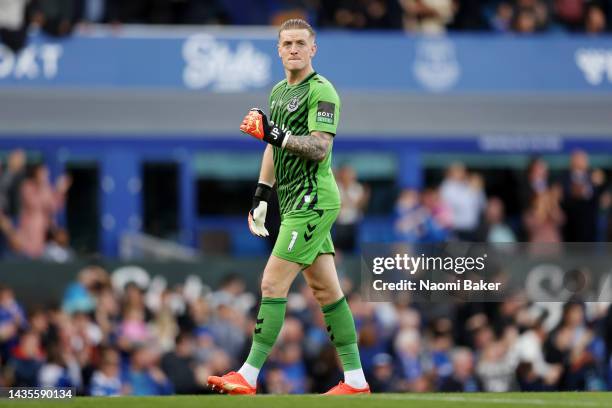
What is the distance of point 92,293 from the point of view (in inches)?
632

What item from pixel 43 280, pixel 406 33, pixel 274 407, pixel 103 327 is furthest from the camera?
pixel 406 33

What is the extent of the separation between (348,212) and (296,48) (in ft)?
31.0

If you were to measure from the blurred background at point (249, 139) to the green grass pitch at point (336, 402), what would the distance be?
282 inches

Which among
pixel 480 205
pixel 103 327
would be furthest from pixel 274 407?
pixel 480 205

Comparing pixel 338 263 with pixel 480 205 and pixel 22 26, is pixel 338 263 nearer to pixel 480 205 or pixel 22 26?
pixel 480 205

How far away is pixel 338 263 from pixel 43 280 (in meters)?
3.25

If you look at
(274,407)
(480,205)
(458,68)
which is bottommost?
(274,407)

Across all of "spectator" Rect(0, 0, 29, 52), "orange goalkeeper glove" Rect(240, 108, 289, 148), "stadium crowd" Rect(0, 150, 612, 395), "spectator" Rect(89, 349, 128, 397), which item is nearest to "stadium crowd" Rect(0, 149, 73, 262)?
"stadium crowd" Rect(0, 150, 612, 395)

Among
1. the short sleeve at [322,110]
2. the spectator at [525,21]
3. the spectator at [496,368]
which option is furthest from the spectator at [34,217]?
the short sleeve at [322,110]

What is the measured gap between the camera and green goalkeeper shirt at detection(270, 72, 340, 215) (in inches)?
364

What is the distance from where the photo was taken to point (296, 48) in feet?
30.5

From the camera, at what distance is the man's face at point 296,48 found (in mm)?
9289

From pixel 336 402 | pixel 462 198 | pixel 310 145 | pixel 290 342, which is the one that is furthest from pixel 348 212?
pixel 336 402

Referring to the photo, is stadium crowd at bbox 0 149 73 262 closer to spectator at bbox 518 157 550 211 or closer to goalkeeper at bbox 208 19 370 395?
spectator at bbox 518 157 550 211
